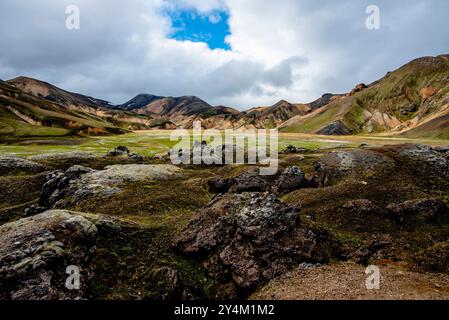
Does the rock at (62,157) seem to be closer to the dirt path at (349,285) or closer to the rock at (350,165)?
the rock at (350,165)

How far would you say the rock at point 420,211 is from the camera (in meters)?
33.2

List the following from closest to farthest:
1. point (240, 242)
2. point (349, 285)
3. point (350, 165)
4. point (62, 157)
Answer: point (349, 285) → point (240, 242) → point (350, 165) → point (62, 157)

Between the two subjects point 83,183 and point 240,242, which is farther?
point 83,183

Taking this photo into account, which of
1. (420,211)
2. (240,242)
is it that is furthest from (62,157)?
(420,211)

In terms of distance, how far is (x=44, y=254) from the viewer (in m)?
20.6

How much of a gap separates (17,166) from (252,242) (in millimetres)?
55507

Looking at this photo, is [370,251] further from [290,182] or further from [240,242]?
[290,182]

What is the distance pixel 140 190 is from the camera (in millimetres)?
46594

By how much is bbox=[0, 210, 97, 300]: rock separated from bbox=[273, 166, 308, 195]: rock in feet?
100

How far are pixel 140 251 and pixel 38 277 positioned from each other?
7818mm

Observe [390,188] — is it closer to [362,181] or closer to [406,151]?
[362,181]

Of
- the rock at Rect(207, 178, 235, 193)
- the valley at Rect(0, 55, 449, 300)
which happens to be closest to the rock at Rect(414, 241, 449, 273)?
the valley at Rect(0, 55, 449, 300)

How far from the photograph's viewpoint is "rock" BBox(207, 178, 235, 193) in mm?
50775
